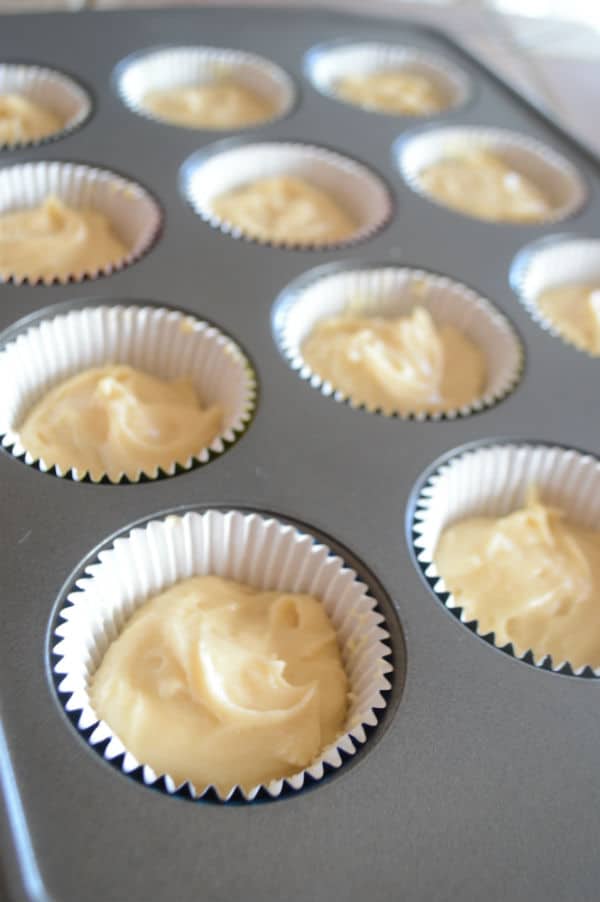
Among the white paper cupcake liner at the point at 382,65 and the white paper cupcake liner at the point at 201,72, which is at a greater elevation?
the white paper cupcake liner at the point at 382,65

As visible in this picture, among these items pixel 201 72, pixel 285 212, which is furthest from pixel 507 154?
pixel 201 72

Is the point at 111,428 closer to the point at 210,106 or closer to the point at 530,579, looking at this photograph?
the point at 530,579

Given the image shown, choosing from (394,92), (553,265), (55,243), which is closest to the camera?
(55,243)

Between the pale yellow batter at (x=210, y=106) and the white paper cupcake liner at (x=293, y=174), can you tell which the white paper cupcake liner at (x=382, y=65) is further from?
the white paper cupcake liner at (x=293, y=174)

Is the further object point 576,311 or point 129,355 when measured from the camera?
point 576,311

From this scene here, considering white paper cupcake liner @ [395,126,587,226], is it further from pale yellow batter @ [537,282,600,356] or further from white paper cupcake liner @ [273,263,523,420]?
white paper cupcake liner @ [273,263,523,420]

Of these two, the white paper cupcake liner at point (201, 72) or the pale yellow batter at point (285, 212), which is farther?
the white paper cupcake liner at point (201, 72)

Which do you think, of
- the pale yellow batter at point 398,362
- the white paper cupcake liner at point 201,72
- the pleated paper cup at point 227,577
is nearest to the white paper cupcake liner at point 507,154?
the white paper cupcake liner at point 201,72
